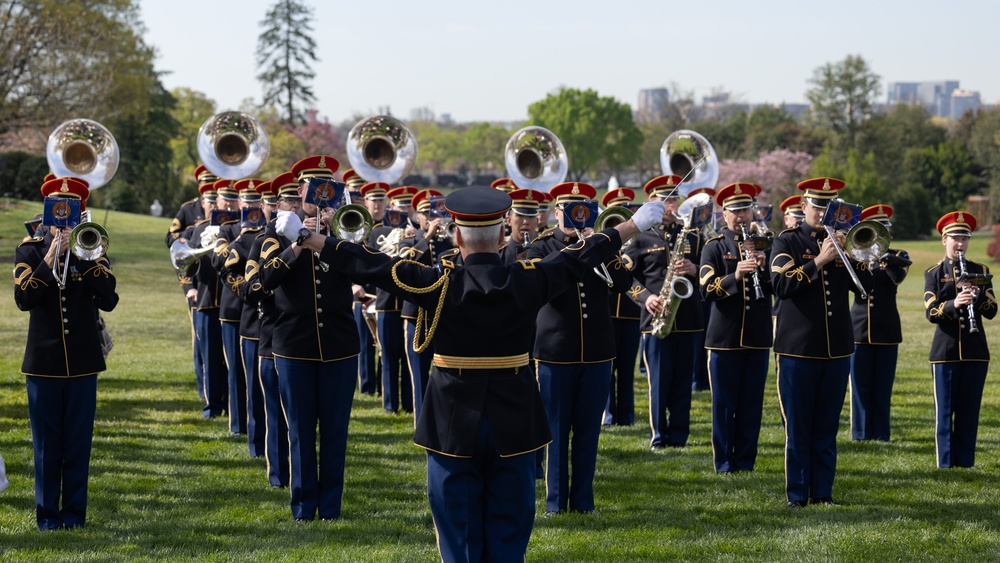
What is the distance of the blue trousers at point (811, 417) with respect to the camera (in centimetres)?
770

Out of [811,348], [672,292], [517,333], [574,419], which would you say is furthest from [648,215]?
[672,292]

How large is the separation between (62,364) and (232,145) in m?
5.84

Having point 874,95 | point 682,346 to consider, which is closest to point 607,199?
Result: point 682,346

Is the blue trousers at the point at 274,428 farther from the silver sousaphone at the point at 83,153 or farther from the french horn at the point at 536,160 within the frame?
the silver sousaphone at the point at 83,153

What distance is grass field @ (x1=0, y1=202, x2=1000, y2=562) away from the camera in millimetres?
6875

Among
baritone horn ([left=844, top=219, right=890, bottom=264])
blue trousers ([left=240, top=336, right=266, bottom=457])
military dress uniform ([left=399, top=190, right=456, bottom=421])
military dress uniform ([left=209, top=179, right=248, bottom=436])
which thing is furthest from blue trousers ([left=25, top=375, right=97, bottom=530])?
baritone horn ([left=844, top=219, right=890, bottom=264])

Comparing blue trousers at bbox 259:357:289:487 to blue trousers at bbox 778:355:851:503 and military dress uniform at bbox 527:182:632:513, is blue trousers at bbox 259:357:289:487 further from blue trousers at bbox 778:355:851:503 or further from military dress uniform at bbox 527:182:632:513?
blue trousers at bbox 778:355:851:503

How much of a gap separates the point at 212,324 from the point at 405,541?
4.80 meters

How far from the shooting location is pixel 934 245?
53344 mm

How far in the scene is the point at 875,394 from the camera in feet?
34.3

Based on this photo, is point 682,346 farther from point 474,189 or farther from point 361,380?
point 474,189

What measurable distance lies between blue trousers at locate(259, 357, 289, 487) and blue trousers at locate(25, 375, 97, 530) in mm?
1224

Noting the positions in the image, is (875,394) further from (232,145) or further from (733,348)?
(232,145)

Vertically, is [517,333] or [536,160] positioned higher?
[536,160]
